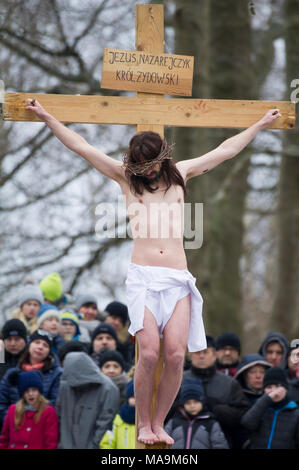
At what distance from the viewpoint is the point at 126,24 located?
1242cm

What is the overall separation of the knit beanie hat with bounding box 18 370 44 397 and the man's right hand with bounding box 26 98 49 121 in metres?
2.45

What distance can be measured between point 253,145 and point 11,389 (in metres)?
7.85

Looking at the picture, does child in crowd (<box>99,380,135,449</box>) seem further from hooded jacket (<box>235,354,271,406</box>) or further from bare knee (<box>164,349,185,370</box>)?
bare knee (<box>164,349,185,370</box>)

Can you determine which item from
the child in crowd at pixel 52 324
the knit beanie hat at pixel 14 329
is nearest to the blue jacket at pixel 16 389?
the knit beanie hat at pixel 14 329

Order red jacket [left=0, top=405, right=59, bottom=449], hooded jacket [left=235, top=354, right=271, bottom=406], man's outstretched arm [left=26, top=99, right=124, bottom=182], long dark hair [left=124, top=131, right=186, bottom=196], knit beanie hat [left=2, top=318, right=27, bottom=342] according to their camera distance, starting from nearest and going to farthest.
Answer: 1. long dark hair [left=124, top=131, right=186, bottom=196]
2. man's outstretched arm [left=26, top=99, right=124, bottom=182]
3. red jacket [left=0, top=405, right=59, bottom=449]
4. hooded jacket [left=235, top=354, right=271, bottom=406]
5. knit beanie hat [left=2, top=318, right=27, bottom=342]

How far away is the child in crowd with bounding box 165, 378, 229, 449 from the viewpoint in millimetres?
6969

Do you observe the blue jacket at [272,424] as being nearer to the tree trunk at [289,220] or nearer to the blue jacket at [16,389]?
the blue jacket at [16,389]

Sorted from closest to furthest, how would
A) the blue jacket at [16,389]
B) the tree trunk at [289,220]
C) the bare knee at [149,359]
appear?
the bare knee at [149,359] < the blue jacket at [16,389] < the tree trunk at [289,220]

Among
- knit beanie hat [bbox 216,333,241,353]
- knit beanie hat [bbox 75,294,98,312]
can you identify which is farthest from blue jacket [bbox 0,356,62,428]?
knit beanie hat [bbox 75,294,98,312]

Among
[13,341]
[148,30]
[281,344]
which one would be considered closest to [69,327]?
[13,341]

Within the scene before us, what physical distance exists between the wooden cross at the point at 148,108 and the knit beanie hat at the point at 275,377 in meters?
2.21

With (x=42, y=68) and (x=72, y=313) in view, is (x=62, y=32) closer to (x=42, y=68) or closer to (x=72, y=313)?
(x=42, y=68)

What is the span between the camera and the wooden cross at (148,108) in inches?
234

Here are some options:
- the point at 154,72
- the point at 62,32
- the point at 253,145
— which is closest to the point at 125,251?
the point at 253,145
